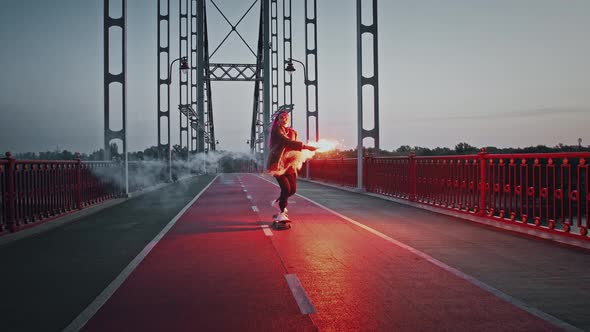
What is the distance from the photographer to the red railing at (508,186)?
26.3 feet

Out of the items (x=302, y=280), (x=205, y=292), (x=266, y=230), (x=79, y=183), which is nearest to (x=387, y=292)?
(x=302, y=280)

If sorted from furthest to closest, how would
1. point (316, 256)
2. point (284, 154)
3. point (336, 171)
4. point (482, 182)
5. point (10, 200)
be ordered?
point (336, 171), point (482, 182), point (284, 154), point (10, 200), point (316, 256)

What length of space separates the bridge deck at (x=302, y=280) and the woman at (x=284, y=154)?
98cm

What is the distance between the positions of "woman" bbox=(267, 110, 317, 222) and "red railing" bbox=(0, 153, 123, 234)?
16.3ft

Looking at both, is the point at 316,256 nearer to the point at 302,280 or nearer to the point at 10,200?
the point at 302,280

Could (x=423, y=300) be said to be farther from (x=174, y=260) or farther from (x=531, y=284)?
(x=174, y=260)

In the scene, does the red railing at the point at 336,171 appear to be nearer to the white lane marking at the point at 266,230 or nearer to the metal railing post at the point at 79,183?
the metal railing post at the point at 79,183

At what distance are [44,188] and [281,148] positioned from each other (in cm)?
567

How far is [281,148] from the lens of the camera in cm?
1006

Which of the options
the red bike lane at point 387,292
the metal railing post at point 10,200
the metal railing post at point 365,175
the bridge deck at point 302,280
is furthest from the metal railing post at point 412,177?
the metal railing post at point 10,200

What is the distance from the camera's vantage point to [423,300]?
5.00 metres

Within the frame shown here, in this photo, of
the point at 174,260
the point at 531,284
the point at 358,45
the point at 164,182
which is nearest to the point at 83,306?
the point at 174,260

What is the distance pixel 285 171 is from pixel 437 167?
5.41 m

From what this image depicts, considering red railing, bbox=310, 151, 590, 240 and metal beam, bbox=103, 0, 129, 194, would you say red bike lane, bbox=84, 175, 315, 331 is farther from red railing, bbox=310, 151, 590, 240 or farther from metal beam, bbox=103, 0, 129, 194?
metal beam, bbox=103, 0, 129, 194
